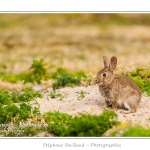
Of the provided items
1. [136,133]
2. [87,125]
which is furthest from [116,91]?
[136,133]

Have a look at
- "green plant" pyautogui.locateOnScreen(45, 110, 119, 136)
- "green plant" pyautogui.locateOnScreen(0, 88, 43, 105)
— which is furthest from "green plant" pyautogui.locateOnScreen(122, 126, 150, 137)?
"green plant" pyautogui.locateOnScreen(0, 88, 43, 105)

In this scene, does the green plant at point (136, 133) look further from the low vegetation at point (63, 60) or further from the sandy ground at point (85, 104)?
the sandy ground at point (85, 104)

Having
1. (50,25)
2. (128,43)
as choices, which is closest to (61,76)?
(128,43)

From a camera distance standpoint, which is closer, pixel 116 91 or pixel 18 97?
pixel 116 91

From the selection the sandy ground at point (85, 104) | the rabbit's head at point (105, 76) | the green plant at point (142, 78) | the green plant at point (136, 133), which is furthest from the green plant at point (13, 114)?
the green plant at point (142, 78)

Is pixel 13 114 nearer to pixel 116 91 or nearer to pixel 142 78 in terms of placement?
pixel 116 91

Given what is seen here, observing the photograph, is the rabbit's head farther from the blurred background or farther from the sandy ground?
the blurred background
